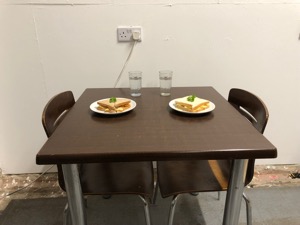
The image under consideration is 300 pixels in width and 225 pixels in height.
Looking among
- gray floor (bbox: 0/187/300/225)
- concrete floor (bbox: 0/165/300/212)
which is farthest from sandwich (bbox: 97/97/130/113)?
concrete floor (bbox: 0/165/300/212)

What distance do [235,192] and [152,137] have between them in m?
0.38

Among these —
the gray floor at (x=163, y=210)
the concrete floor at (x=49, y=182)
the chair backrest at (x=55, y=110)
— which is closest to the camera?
the chair backrest at (x=55, y=110)

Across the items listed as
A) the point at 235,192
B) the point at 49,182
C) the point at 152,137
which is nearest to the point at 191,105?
the point at 152,137

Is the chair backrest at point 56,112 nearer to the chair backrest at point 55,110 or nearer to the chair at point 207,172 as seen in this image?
the chair backrest at point 55,110

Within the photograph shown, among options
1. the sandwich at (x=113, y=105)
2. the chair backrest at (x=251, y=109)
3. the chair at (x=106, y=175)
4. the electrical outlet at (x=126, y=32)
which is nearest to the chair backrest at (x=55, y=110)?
the chair at (x=106, y=175)

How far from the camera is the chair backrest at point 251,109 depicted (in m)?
1.02

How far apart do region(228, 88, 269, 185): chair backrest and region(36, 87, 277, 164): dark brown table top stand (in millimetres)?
120

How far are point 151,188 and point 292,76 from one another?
4.10 feet

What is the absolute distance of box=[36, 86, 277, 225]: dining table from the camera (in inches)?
29.1

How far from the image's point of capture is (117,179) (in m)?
1.10

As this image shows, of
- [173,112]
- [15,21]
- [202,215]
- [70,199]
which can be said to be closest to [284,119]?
[202,215]

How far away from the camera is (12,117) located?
165cm

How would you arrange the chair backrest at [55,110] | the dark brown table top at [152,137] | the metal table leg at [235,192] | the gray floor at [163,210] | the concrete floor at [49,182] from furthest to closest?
the concrete floor at [49,182] < the gray floor at [163,210] < the chair backrest at [55,110] < the metal table leg at [235,192] < the dark brown table top at [152,137]

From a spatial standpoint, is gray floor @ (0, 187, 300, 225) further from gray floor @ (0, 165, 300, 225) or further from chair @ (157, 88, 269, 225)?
chair @ (157, 88, 269, 225)
